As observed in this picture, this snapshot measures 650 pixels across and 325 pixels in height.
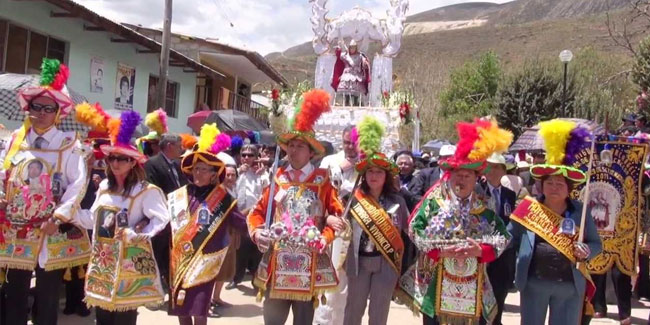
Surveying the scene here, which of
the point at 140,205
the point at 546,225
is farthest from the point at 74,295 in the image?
the point at 546,225

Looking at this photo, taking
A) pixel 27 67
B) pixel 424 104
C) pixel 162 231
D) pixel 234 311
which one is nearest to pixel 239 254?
pixel 234 311

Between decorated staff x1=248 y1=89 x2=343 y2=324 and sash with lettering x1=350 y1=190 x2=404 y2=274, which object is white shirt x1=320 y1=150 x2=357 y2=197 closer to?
sash with lettering x1=350 y1=190 x2=404 y2=274

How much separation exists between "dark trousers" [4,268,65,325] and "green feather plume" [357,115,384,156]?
2.50 m

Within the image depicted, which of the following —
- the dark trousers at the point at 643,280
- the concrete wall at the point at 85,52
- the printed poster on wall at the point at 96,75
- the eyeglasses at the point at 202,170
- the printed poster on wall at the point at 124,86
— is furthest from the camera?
the printed poster on wall at the point at 124,86

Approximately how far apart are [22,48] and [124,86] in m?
3.98

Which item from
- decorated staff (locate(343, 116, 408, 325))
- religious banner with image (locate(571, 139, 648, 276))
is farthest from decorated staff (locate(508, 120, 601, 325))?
religious banner with image (locate(571, 139, 648, 276))

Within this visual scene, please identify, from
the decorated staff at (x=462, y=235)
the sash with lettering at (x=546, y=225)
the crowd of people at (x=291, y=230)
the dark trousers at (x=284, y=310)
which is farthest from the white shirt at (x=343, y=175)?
the sash with lettering at (x=546, y=225)

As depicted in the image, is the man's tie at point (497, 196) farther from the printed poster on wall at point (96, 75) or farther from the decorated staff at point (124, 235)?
the printed poster on wall at point (96, 75)

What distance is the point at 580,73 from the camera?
38.6 meters

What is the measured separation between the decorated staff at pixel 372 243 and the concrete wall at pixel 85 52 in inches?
341

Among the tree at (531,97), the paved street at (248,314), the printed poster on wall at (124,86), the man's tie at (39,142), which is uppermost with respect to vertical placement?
the tree at (531,97)

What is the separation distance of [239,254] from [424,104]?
42332 mm

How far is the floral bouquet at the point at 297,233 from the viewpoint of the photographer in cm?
424

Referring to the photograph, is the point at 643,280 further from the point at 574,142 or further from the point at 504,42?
the point at 504,42
